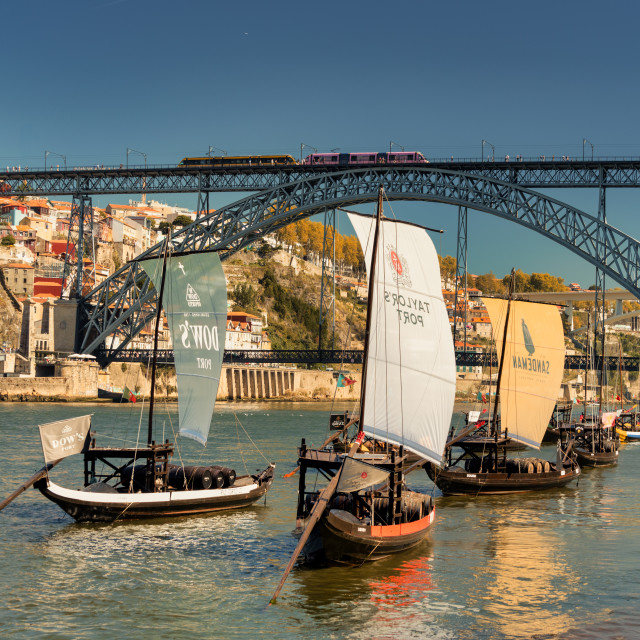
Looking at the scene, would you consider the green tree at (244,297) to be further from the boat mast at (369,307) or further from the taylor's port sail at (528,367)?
the boat mast at (369,307)

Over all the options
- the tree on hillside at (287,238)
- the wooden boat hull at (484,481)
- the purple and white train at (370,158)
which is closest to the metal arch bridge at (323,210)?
the purple and white train at (370,158)

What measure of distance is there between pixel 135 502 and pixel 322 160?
51217 mm

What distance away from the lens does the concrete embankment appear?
7706 centimetres

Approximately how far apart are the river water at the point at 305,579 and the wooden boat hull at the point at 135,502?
327 millimetres

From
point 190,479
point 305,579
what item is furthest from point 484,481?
point 305,579

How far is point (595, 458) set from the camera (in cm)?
4291

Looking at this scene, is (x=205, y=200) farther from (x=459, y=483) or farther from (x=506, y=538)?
(x=506, y=538)

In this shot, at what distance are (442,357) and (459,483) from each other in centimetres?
868

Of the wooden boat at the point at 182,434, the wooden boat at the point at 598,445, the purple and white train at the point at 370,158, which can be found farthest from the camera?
the purple and white train at the point at 370,158

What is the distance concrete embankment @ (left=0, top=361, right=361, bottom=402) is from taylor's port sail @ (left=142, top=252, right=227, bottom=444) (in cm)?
2755

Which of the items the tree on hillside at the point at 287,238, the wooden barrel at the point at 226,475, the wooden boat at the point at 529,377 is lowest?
the wooden barrel at the point at 226,475

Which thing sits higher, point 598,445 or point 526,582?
point 598,445

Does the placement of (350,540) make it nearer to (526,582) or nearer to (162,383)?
(526,582)

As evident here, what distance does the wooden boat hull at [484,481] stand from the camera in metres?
29.7
